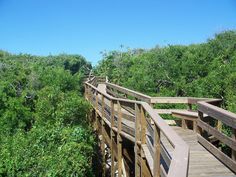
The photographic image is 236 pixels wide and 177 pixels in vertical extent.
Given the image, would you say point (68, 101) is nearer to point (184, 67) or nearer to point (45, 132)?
point (45, 132)

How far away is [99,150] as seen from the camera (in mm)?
14172

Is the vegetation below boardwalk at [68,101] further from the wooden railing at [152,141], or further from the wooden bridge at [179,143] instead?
the wooden bridge at [179,143]

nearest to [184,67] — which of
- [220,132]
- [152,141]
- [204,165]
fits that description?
[152,141]

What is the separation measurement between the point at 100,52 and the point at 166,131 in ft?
147

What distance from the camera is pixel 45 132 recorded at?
433 inches

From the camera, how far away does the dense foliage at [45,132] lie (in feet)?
29.5

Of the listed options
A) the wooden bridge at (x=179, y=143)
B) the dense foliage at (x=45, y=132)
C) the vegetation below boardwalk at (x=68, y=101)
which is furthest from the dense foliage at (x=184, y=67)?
the wooden bridge at (x=179, y=143)

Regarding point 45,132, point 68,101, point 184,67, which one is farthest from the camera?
point 184,67

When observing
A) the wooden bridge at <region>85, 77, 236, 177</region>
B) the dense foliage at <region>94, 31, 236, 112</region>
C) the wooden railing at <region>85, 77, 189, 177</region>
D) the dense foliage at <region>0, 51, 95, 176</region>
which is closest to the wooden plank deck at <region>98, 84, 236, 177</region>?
the wooden bridge at <region>85, 77, 236, 177</region>

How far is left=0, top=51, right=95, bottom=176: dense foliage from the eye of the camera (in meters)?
8.98

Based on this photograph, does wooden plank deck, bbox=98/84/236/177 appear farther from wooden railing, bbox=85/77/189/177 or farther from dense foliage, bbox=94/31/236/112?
dense foliage, bbox=94/31/236/112

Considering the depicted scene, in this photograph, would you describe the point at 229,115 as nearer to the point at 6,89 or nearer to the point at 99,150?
the point at 99,150

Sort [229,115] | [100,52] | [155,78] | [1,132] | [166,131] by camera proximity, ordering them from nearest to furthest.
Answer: [166,131] < [229,115] < [1,132] < [155,78] < [100,52]

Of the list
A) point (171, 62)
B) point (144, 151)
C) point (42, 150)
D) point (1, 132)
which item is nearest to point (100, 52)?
point (171, 62)
